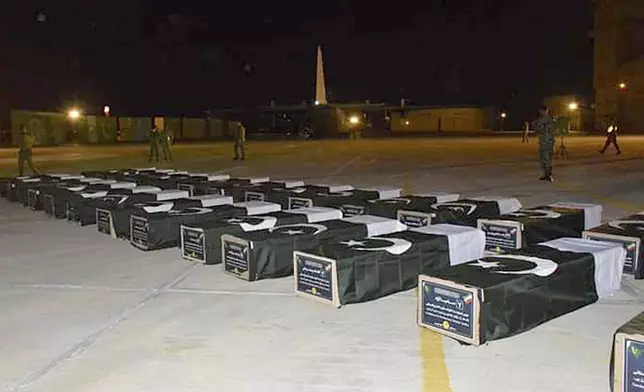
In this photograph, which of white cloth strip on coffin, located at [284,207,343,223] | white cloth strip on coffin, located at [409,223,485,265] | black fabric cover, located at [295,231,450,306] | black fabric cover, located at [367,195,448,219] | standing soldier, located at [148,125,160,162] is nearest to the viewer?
black fabric cover, located at [295,231,450,306]

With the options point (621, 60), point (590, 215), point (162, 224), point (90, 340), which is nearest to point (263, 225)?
point (162, 224)

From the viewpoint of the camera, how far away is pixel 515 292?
5172 mm

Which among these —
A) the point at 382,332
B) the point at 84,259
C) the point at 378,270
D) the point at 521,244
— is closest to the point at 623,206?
the point at 521,244

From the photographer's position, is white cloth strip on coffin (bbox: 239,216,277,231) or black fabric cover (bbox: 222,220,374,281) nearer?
Answer: black fabric cover (bbox: 222,220,374,281)

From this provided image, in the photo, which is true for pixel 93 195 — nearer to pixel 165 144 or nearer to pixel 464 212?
pixel 464 212

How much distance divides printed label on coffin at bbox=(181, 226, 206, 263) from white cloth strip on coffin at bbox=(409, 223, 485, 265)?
2679 mm

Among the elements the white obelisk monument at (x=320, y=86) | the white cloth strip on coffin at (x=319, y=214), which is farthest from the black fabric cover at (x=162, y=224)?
the white obelisk monument at (x=320, y=86)

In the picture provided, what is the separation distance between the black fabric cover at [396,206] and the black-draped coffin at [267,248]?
84.2 inches

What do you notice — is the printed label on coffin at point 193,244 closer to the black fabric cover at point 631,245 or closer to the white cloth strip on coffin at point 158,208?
the white cloth strip on coffin at point 158,208

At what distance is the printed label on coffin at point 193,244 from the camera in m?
8.09

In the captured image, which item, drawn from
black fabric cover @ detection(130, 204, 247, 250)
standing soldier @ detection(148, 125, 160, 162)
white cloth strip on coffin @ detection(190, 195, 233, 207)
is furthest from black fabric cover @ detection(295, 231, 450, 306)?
standing soldier @ detection(148, 125, 160, 162)

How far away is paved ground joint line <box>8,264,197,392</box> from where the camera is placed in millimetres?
4609

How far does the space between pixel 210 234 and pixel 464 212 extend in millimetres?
3687

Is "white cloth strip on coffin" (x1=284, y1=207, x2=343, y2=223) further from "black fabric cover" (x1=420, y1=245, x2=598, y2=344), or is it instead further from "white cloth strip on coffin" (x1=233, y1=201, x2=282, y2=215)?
"black fabric cover" (x1=420, y1=245, x2=598, y2=344)
